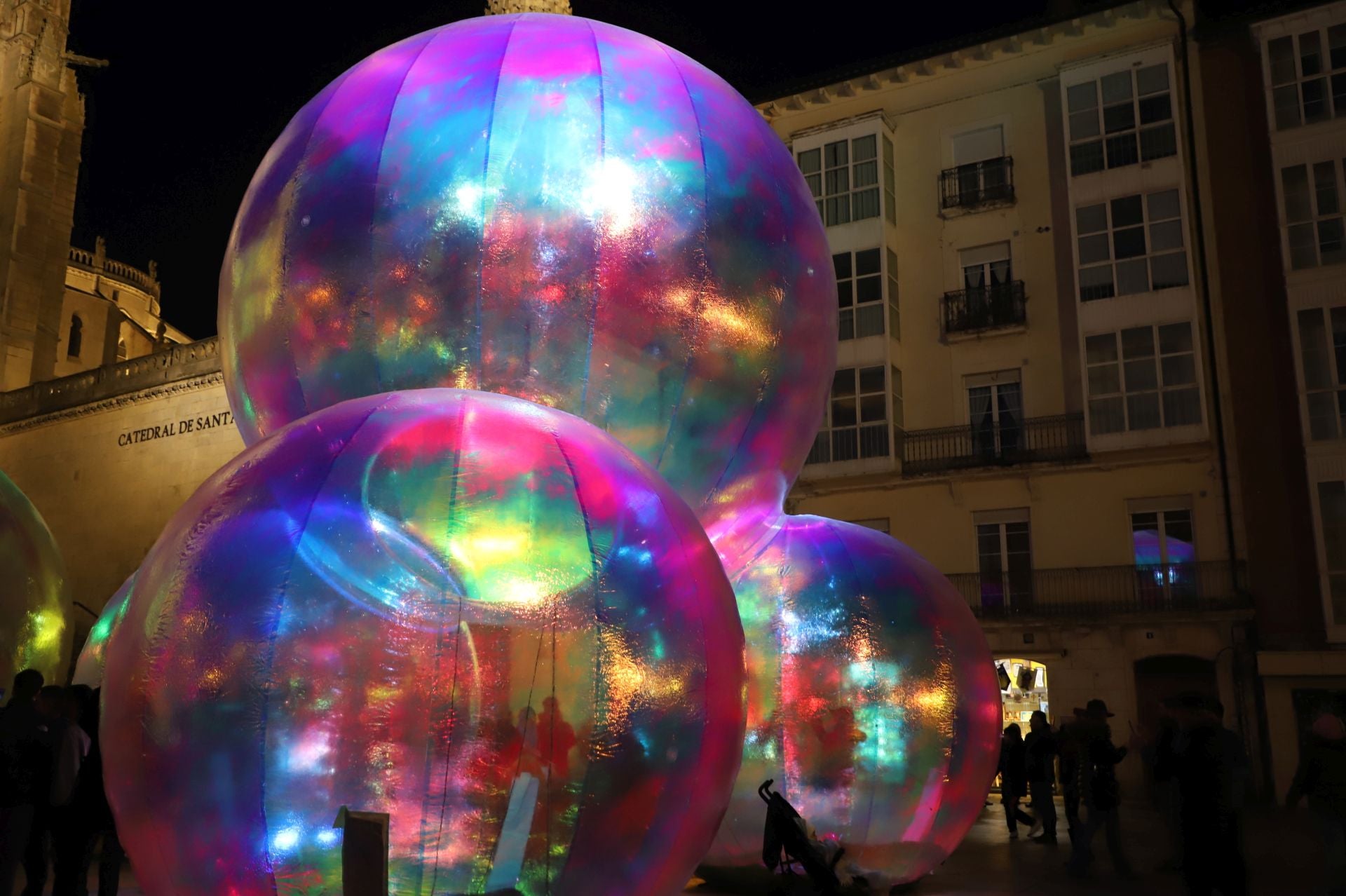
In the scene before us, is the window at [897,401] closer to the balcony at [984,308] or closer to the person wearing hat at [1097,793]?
the balcony at [984,308]

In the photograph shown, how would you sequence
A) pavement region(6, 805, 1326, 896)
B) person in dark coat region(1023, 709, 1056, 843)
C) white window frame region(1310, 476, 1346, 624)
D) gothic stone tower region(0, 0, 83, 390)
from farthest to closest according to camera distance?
1. gothic stone tower region(0, 0, 83, 390)
2. white window frame region(1310, 476, 1346, 624)
3. person in dark coat region(1023, 709, 1056, 843)
4. pavement region(6, 805, 1326, 896)

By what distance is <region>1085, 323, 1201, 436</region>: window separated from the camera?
2158 centimetres

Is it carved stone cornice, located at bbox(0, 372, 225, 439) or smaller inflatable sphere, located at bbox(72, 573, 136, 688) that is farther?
carved stone cornice, located at bbox(0, 372, 225, 439)

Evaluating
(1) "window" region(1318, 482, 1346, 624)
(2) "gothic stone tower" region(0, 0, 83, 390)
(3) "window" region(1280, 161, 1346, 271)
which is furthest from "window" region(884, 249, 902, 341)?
(2) "gothic stone tower" region(0, 0, 83, 390)

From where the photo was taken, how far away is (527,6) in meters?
7.35

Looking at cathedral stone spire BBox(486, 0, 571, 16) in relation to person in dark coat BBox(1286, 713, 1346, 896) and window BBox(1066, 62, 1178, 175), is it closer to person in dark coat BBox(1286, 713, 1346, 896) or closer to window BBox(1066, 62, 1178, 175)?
person in dark coat BBox(1286, 713, 1346, 896)

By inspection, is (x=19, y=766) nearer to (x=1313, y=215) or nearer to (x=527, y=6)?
(x=527, y=6)

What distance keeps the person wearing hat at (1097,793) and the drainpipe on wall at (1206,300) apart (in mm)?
13005

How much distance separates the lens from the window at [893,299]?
24531 mm

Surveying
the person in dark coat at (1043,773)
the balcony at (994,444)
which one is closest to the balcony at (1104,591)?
the balcony at (994,444)

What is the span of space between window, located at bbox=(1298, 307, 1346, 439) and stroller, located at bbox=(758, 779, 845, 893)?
1799 centimetres

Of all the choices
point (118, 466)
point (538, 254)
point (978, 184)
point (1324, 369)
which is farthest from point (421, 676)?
point (118, 466)

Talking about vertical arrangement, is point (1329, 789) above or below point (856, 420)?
below

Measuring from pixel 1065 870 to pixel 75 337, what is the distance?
5031 centimetres
